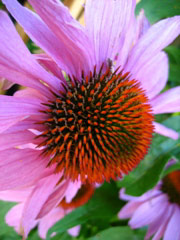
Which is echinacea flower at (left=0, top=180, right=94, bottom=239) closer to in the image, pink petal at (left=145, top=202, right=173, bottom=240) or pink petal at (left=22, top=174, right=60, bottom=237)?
pink petal at (left=22, top=174, right=60, bottom=237)

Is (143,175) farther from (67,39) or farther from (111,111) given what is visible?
(67,39)

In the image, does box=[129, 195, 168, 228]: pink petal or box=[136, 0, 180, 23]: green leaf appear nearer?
box=[136, 0, 180, 23]: green leaf

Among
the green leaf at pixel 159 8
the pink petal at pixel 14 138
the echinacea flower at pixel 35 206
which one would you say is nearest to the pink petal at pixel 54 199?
the echinacea flower at pixel 35 206

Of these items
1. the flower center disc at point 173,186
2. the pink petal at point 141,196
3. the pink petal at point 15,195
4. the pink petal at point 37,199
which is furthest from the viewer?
the flower center disc at point 173,186

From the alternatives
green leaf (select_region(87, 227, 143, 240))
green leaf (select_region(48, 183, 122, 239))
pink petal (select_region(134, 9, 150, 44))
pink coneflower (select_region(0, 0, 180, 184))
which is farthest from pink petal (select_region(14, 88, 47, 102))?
green leaf (select_region(87, 227, 143, 240))

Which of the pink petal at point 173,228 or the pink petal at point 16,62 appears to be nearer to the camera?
the pink petal at point 16,62

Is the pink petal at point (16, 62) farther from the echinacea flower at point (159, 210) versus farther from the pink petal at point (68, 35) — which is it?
the echinacea flower at point (159, 210)

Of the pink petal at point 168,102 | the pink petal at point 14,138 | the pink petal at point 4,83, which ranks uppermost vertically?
the pink petal at point 4,83

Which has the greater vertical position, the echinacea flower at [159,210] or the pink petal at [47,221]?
the echinacea flower at [159,210]
